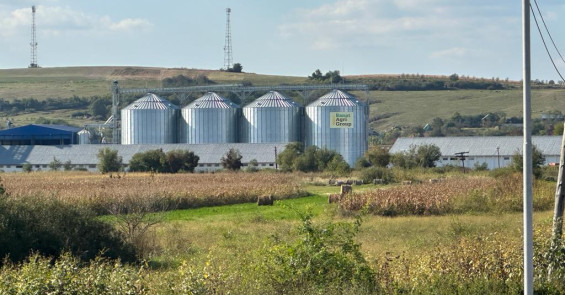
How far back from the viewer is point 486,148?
88.1 metres

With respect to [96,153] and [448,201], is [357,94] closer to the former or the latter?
[96,153]

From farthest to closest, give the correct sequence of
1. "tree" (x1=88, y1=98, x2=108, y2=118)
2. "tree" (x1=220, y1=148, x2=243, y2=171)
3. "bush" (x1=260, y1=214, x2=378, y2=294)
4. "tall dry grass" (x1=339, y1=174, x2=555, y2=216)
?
"tree" (x1=88, y1=98, x2=108, y2=118)
"tree" (x1=220, y1=148, x2=243, y2=171)
"tall dry grass" (x1=339, y1=174, x2=555, y2=216)
"bush" (x1=260, y1=214, x2=378, y2=294)

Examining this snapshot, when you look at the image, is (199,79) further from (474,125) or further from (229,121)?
(229,121)

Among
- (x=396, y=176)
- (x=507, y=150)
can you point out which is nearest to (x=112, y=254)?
(x=396, y=176)

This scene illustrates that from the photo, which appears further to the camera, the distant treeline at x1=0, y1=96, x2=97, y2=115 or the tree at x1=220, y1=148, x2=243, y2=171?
the distant treeline at x1=0, y1=96, x2=97, y2=115

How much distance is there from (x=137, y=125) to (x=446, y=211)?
196 ft

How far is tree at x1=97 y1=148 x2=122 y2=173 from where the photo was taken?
82.9 metres

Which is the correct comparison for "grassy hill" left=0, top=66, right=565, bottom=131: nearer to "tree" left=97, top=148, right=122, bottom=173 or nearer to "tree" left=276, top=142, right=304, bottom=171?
"tree" left=276, top=142, right=304, bottom=171

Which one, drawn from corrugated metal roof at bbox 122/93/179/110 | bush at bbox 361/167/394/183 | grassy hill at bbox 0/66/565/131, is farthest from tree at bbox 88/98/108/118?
bush at bbox 361/167/394/183

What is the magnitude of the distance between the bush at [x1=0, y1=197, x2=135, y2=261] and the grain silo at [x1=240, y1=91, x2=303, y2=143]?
6841 cm

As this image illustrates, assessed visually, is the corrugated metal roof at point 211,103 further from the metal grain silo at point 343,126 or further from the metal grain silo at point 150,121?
the metal grain silo at point 343,126

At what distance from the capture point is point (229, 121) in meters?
95.1

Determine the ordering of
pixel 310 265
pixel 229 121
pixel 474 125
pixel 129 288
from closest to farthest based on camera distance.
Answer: pixel 129 288, pixel 310 265, pixel 229 121, pixel 474 125

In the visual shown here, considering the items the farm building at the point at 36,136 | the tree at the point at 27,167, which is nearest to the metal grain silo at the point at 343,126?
the tree at the point at 27,167
